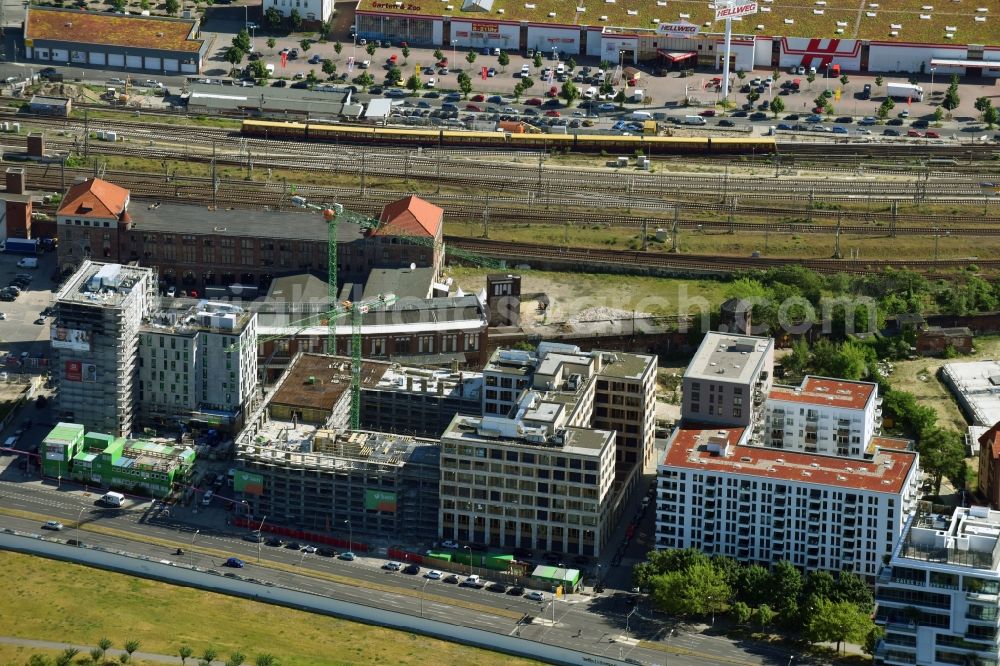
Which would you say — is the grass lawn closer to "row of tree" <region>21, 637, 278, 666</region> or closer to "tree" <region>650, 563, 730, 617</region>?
"row of tree" <region>21, 637, 278, 666</region>

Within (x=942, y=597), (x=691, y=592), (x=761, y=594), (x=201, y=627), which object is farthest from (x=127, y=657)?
(x=942, y=597)

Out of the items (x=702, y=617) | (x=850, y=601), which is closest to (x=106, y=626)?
(x=702, y=617)

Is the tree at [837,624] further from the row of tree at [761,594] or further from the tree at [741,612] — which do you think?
the tree at [741,612]

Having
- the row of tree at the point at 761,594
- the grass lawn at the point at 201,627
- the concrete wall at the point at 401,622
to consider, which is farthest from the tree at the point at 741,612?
the grass lawn at the point at 201,627

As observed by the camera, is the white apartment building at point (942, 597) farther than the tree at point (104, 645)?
No

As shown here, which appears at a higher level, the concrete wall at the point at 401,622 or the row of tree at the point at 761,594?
the row of tree at the point at 761,594

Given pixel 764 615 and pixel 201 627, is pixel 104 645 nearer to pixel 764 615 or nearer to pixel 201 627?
pixel 201 627
